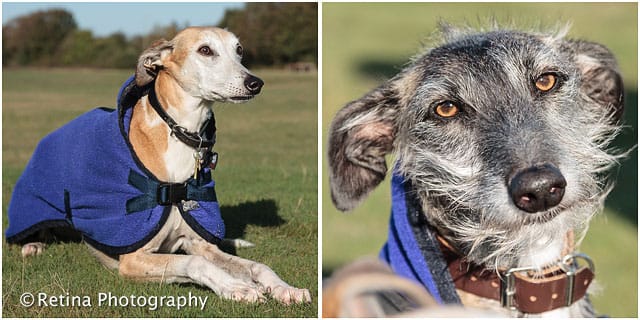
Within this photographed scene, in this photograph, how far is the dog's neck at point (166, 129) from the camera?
14.4ft

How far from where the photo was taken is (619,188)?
8188 millimetres

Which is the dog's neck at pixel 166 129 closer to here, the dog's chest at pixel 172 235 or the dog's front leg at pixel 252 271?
the dog's chest at pixel 172 235

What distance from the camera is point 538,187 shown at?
127 inches

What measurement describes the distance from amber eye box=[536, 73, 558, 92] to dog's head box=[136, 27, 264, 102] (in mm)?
1419

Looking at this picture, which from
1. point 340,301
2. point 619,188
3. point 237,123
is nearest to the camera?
point 340,301

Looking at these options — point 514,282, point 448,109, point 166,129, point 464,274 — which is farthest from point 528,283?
point 166,129

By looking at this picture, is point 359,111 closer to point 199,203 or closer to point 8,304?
point 199,203

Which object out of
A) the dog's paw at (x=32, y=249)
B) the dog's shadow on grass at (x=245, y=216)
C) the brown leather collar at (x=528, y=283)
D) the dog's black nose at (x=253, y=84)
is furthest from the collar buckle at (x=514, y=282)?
the dog's paw at (x=32, y=249)

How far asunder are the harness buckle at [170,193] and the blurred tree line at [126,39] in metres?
0.73

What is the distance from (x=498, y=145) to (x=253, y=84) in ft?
4.48

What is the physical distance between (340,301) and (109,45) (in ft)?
10.2

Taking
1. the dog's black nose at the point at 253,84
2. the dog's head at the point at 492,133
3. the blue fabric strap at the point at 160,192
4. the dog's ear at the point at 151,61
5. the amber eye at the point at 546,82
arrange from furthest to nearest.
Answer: the blue fabric strap at the point at 160,192, the dog's ear at the point at 151,61, the dog's black nose at the point at 253,84, the amber eye at the point at 546,82, the dog's head at the point at 492,133

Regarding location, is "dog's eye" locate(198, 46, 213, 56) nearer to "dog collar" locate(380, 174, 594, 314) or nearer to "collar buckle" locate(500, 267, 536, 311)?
"dog collar" locate(380, 174, 594, 314)

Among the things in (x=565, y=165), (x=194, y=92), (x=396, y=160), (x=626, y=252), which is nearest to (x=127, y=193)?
(x=194, y=92)
